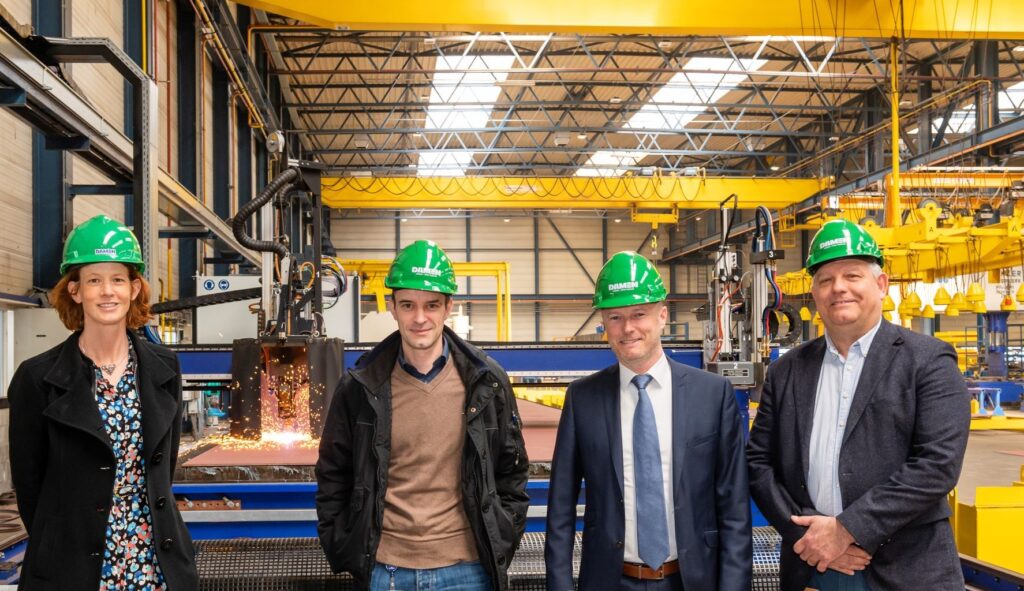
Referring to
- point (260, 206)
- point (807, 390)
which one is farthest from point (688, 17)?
point (807, 390)

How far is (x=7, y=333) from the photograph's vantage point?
17.9 feet

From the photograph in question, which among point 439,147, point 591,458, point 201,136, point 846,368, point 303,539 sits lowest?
point 303,539

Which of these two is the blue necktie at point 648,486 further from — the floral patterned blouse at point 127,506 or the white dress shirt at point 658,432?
the floral patterned blouse at point 127,506

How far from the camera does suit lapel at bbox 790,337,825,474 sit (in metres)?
2.14

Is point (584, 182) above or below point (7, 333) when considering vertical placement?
above

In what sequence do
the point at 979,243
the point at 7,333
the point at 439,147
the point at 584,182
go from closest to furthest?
the point at 7,333 < the point at 979,243 < the point at 584,182 < the point at 439,147

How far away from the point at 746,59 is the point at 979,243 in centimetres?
570

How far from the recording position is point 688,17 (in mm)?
7293

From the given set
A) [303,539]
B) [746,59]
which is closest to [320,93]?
[746,59]

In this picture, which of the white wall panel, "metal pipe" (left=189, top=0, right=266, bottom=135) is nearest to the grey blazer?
the white wall panel

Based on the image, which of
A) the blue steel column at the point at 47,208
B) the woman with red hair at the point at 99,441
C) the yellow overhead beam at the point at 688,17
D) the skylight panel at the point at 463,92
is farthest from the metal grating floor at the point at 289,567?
the skylight panel at the point at 463,92

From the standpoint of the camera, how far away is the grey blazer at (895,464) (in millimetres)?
1959

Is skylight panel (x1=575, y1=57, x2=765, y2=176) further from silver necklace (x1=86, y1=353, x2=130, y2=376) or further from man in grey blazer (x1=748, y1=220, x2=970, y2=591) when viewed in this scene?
silver necklace (x1=86, y1=353, x2=130, y2=376)

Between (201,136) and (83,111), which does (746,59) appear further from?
(83,111)
